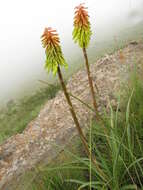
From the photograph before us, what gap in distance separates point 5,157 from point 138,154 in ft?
16.0

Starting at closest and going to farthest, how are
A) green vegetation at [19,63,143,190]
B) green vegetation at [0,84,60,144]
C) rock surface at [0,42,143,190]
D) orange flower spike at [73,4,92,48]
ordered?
1. orange flower spike at [73,4,92,48]
2. green vegetation at [19,63,143,190]
3. rock surface at [0,42,143,190]
4. green vegetation at [0,84,60,144]

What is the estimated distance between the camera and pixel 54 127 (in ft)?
25.9

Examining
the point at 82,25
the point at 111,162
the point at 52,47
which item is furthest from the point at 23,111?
the point at 52,47

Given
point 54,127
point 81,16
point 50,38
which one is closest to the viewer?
point 50,38

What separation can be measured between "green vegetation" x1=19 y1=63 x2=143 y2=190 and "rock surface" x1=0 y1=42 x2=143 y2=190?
4.49 ft

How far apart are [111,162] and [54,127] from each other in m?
4.28

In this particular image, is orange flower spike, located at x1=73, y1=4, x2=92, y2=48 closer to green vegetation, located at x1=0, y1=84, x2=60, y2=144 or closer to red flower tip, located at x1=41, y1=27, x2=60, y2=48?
red flower tip, located at x1=41, y1=27, x2=60, y2=48

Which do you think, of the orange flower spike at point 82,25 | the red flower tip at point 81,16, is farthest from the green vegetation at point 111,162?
the red flower tip at point 81,16

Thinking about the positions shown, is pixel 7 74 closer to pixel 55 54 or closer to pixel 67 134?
pixel 67 134

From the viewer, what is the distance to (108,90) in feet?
24.2

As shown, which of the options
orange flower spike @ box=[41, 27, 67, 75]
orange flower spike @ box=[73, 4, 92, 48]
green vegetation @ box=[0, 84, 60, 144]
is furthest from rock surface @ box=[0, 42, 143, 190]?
green vegetation @ box=[0, 84, 60, 144]

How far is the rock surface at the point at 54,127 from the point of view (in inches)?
259

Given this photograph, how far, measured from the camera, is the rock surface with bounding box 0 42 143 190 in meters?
6.57

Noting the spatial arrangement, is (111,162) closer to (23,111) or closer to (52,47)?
(52,47)
